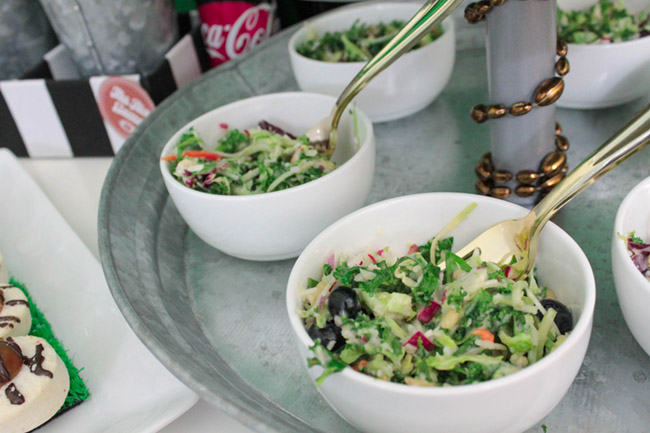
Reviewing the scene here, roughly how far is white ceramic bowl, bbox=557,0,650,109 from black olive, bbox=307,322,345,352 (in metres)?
0.56

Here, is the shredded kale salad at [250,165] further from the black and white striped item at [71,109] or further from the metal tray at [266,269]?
the black and white striped item at [71,109]

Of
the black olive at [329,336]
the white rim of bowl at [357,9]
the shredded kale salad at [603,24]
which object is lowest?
the black olive at [329,336]

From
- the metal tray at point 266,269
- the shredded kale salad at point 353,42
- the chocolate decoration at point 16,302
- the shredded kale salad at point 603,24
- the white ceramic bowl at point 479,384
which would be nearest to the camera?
the white ceramic bowl at point 479,384

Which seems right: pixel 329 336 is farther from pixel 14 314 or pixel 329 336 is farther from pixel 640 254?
pixel 14 314

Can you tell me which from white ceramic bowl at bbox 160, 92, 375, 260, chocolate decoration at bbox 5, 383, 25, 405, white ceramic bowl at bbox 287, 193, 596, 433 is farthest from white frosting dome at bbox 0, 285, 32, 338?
white ceramic bowl at bbox 287, 193, 596, 433

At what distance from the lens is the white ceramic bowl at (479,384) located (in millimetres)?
465

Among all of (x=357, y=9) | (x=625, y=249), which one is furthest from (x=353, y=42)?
(x=625, y=249)

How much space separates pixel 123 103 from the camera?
3.82 feet

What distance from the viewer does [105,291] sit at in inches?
33.6

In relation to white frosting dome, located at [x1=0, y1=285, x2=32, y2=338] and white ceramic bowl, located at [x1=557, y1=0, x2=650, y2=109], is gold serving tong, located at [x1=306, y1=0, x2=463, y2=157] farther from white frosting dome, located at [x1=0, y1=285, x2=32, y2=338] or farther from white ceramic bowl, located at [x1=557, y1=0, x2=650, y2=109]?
white frosting dome, located at [x1=0, y1=285, x2=32, y2=338]

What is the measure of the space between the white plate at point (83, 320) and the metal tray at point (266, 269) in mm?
71

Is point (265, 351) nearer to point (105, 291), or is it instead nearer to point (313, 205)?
point (313, 205)

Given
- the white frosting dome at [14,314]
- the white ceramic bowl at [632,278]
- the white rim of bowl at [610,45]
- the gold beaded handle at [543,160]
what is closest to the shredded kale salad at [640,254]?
the white ceramic bowl at [632,278]

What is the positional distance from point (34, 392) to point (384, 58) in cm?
51
